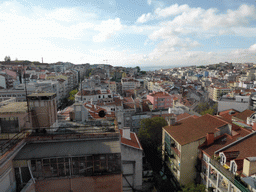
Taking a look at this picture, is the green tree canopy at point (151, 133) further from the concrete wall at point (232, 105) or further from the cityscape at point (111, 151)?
the concrete wall at point (232, 105)

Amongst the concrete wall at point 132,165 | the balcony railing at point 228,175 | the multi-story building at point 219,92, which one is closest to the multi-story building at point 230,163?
the balcony railing at point 228,175

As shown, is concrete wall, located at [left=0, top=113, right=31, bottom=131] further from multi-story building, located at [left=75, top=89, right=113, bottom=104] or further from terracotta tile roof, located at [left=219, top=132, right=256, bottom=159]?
multi-story building, located at [left=75, top=89, right=113, bottom=104]

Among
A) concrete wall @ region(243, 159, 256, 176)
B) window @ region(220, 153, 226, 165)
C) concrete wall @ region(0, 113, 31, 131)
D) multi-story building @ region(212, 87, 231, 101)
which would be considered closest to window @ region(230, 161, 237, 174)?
concrete wall @ region(243, 159, 256, 176)

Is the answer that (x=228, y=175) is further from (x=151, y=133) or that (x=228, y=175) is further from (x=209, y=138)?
(x=151, y=133)

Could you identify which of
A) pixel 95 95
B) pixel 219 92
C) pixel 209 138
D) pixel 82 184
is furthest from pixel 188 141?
pixel 219 92

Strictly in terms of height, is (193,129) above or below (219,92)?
above

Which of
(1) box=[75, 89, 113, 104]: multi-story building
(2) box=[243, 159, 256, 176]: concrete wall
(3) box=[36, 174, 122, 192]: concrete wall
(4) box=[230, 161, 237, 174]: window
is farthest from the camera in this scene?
(1) box=[75, 89, 113, 104]: multi-story building

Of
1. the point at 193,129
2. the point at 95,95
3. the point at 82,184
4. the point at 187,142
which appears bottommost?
the point at 187,142
